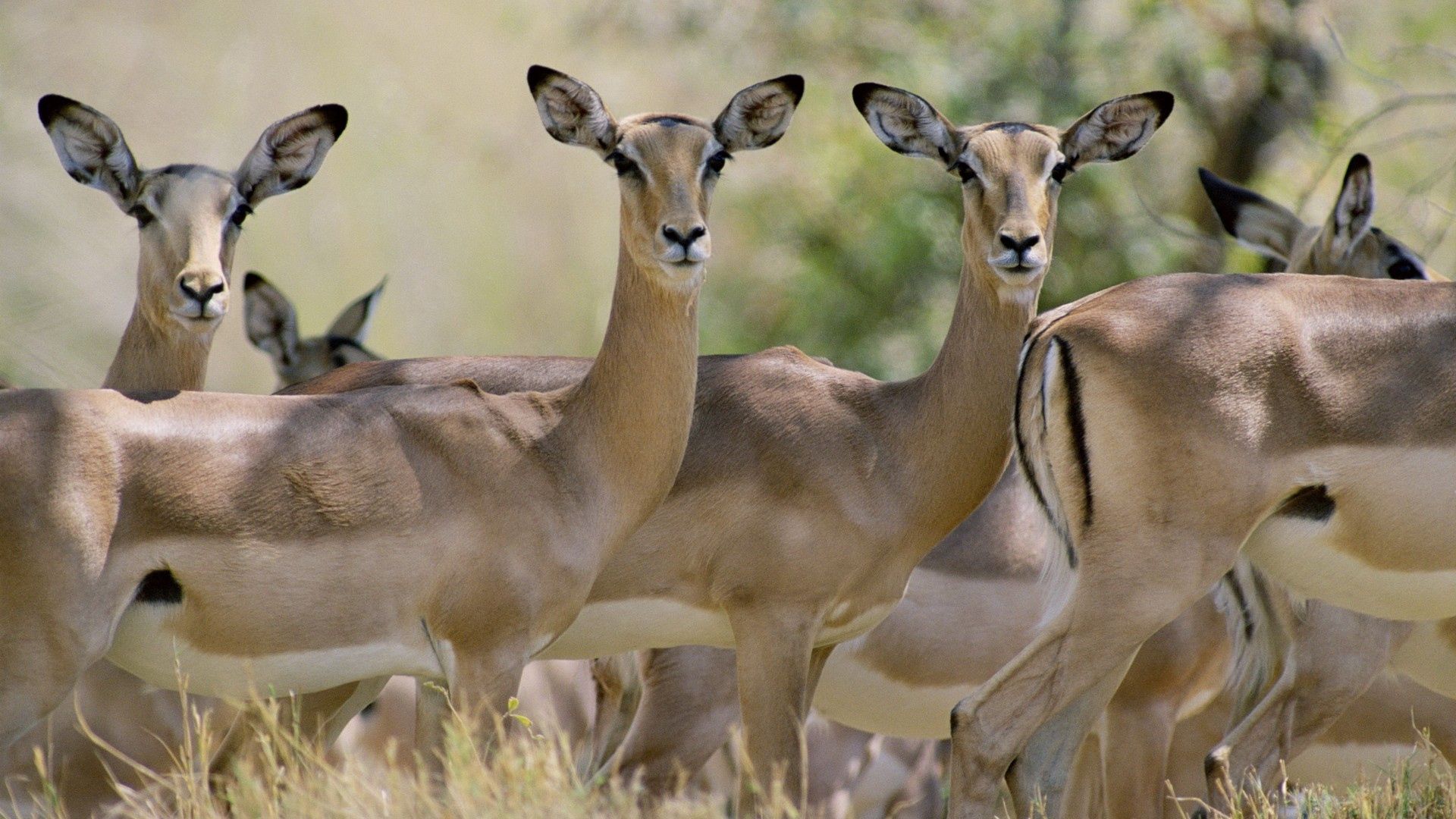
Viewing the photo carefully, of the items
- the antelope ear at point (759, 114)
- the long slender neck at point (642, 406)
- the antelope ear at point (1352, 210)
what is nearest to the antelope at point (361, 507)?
the long slender neck at point (642, 406)

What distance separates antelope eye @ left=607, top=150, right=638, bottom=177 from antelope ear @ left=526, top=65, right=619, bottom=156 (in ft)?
0.21

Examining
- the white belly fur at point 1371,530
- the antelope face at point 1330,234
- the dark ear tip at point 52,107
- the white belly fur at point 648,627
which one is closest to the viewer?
the white belly fur at point 1371,530

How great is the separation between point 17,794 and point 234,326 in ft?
35.3

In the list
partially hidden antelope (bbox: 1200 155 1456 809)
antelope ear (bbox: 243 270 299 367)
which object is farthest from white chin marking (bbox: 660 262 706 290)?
antelope ear (bbox: 243 270 299 367)

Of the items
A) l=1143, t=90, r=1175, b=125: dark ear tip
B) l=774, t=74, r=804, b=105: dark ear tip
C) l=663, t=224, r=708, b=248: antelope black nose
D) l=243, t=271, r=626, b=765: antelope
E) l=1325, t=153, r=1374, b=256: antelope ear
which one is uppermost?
l=774, t=74, r=804, b=105: dark ear tip

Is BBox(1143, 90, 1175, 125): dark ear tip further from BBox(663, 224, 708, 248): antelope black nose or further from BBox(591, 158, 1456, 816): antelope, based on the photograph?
BBox(663, 224, 708, 248): antelope black nose

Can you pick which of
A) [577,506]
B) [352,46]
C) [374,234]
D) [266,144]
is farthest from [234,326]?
[577,506]

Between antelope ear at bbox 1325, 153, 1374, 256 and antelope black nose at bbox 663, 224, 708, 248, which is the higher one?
antelope black nose at bbox 663, 224, 708, 248

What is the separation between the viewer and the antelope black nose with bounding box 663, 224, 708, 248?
5.54 meters

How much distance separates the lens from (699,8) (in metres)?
16.8

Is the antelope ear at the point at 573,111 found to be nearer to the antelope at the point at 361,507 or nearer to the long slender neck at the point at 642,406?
the antelope at the point at 361,507

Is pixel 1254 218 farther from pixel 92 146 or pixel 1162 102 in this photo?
pixel 92 146

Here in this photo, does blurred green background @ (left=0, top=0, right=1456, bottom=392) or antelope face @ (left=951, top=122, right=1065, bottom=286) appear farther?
blurred green background @ (left=0, top=0, right=1456, bottom=392)

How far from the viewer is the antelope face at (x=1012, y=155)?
234 inches
